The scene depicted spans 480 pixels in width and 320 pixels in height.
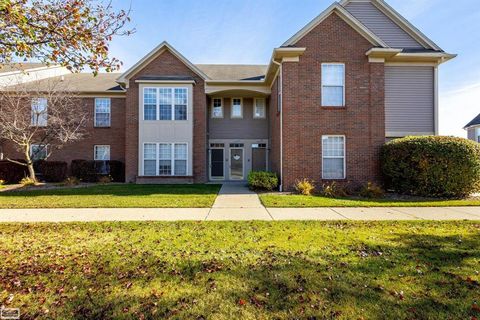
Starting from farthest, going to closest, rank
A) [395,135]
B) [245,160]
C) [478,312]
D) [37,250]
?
[245,160] → [395,135] → [37,250] → [478,312]

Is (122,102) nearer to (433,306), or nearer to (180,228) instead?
(180,228)

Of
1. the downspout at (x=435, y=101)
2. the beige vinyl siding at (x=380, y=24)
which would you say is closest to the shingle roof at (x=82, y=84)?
the beige vinyl siding at (x=380, y=24)

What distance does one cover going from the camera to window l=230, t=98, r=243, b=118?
17.6 metres

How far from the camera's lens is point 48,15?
3.99 metres

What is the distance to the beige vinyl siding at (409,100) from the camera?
13.0 metres

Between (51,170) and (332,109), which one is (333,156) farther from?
(51,170)

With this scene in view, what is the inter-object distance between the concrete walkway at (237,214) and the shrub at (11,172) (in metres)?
10.4

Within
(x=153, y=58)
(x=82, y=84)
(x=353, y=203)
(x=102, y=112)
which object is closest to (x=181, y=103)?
(x=153, y=58)

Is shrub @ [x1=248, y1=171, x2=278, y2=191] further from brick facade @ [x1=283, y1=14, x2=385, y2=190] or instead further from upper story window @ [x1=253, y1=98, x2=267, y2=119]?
upper story window @ [x1=253, y1=98, x2=267, y2=119]

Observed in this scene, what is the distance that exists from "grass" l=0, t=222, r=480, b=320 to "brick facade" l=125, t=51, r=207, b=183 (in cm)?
1013

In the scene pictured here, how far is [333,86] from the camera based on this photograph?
12.0 meters

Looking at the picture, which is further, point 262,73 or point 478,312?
point 262,73

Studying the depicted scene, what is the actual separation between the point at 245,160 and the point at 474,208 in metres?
11.8

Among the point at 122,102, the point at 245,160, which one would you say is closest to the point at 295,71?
the point at 245,160
